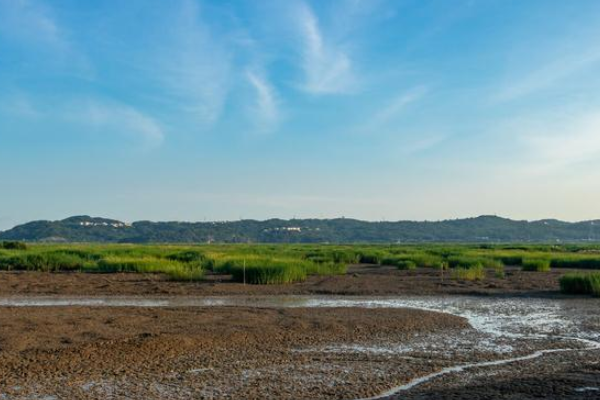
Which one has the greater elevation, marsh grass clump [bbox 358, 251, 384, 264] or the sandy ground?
marsh grass clump [bbox 358, 251, 384, 264]

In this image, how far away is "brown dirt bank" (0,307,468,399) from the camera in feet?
30.3

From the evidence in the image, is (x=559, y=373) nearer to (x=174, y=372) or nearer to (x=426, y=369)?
(x=426, y=369)

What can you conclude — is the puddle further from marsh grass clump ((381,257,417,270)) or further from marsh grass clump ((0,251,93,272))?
marsh grass clump ((381,257,417,270))

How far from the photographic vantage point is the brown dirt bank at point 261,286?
25.3 m

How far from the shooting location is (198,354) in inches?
462

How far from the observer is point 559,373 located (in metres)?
10.3

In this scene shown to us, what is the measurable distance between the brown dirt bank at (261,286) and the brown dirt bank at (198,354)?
7.76m

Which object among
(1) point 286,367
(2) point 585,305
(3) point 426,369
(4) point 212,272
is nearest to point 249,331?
(1) point 286,367

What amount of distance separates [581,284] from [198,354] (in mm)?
17291

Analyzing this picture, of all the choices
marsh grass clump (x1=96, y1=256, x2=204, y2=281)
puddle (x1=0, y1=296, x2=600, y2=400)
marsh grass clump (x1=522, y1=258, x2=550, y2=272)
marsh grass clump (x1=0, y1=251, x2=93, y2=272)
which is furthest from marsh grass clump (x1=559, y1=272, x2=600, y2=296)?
marsh grass clump (x1=0, y1=251, x2=93, y2=272)

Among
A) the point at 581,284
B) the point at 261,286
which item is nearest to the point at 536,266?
the point at 581,284

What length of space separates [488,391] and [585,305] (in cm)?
1341

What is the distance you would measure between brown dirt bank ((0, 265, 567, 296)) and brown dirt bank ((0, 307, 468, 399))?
305 inches

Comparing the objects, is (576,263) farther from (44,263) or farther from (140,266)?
(44,263)
